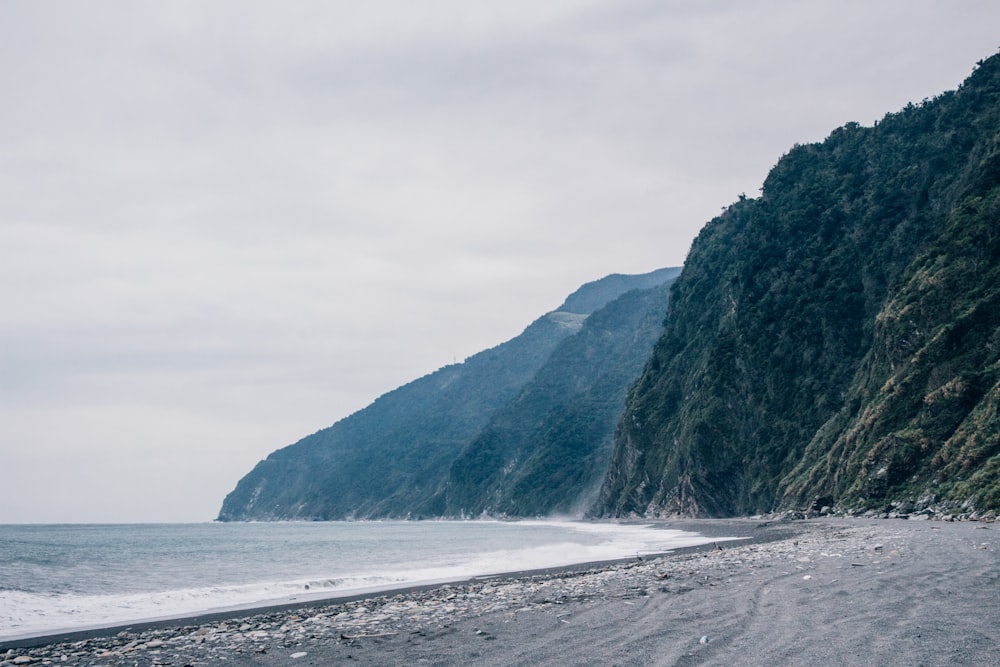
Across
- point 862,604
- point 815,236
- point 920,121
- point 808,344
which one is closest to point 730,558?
point 862,604

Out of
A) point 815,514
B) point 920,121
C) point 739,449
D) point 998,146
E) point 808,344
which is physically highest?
point 920,121

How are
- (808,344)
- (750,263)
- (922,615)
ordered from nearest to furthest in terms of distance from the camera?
(922,615), (808,344), (750,263)

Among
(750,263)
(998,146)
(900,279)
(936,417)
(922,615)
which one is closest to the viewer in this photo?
(922,615)

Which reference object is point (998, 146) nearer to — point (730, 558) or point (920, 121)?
point (920, 121)

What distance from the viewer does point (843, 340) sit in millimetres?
74250

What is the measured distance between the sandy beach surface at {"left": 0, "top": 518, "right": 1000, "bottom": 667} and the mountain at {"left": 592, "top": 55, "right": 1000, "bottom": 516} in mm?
22569

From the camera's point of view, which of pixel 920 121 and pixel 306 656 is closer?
pixel 306 656

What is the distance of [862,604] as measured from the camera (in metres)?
11.4

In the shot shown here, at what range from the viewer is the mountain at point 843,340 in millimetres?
45812

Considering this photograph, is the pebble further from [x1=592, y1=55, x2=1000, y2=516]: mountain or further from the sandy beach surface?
[x1=592, y1=55, x2=1000, y2=516]: mountain

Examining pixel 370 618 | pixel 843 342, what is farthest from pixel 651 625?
pixel 843 342

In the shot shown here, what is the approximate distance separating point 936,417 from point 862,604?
131ft

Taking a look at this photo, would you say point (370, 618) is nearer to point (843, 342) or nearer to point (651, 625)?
point (651, 625)

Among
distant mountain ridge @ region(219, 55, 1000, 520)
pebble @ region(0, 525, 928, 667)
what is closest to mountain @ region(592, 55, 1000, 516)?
distant mountain ridge @ region(219, 55, 1000, 520)
